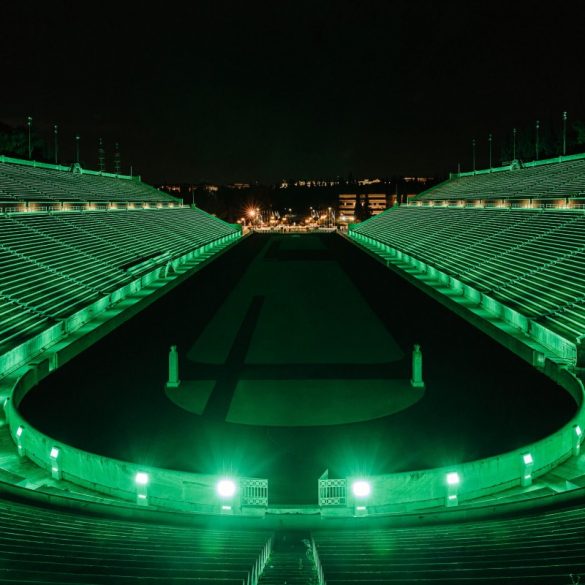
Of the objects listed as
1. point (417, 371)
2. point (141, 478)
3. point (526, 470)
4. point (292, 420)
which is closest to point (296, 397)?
point (292, 420)

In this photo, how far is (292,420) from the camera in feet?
39.1

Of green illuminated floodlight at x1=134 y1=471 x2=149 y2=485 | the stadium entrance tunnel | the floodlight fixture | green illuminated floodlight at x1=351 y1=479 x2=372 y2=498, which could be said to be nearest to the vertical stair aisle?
green illuminated floodlight at x1=351 y1=479 x2=372 y2=498

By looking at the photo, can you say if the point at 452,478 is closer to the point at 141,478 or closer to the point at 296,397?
the point at 141,478

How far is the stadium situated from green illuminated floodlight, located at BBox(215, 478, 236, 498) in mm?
44

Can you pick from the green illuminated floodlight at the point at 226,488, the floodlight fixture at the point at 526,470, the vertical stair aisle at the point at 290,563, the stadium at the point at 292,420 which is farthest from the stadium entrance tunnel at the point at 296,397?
the vertical stair aisle at the point at 290,563

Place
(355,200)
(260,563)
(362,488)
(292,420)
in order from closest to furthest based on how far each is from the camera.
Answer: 1. (260,563)
2. (362,488)
3. (292,420)
4. (355,200)

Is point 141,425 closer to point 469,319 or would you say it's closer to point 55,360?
point 55,360

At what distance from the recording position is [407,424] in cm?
1159

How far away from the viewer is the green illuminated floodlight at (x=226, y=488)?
339 inches

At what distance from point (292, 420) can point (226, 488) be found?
11.2 feet

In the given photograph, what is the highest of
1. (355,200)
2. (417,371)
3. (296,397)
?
(355,200)

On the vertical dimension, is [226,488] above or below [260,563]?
below

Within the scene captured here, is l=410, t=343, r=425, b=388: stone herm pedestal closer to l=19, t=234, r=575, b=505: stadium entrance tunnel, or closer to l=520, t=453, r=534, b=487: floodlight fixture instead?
l=19, t=234, r=575, b=505: stadium entrance tunnel

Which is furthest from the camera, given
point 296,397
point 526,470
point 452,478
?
point 296,397
